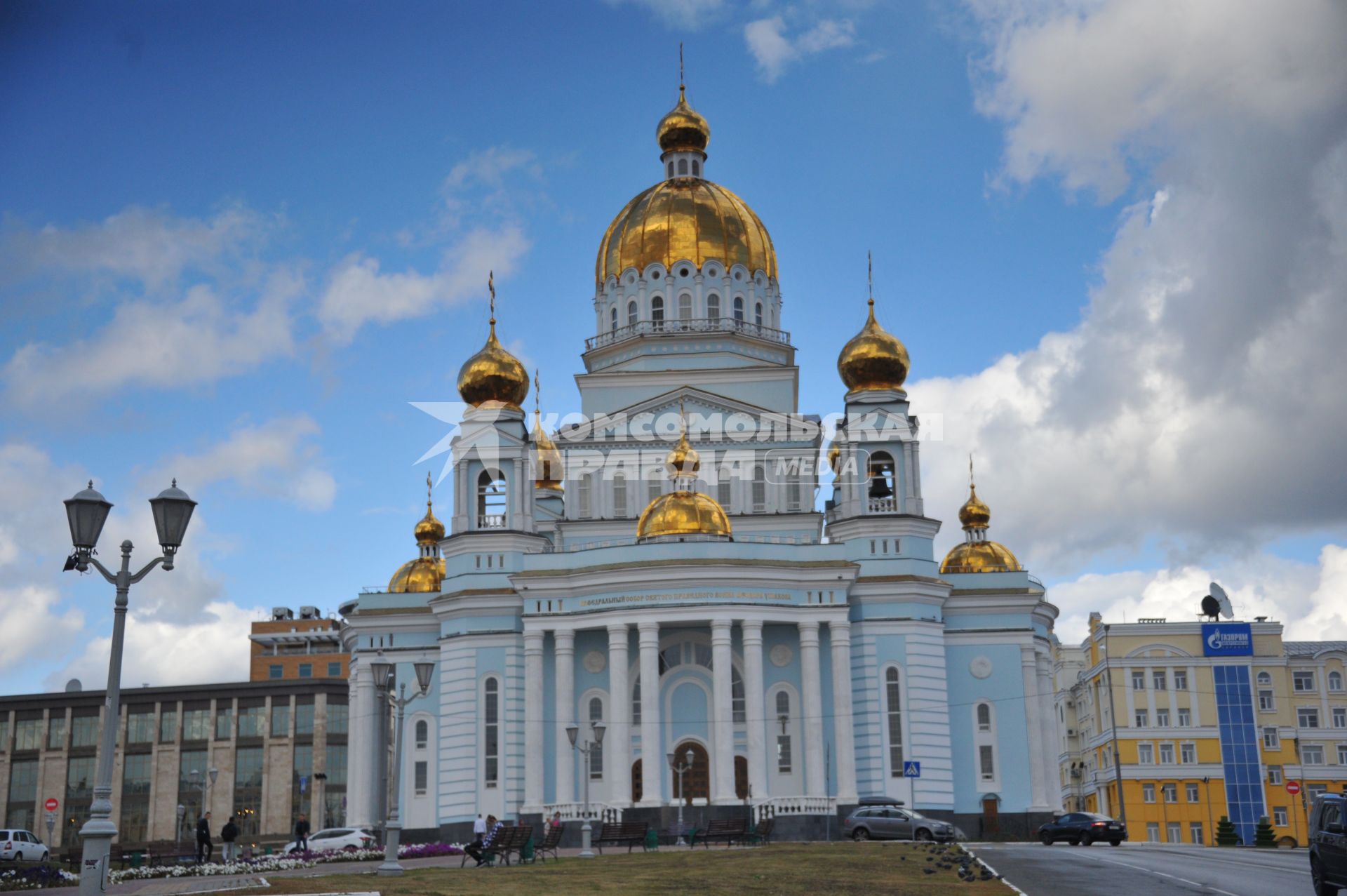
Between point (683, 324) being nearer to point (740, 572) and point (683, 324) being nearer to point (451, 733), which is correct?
point (740, 572)

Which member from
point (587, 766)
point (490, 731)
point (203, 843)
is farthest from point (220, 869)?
point (490, 731)

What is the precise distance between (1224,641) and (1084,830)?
34714mm

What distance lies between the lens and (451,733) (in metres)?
48.0

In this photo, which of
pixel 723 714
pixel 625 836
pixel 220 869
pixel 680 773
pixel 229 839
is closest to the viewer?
pixel 220 869

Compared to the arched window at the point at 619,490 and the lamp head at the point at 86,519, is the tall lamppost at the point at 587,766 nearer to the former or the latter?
the arched window at the point at 619,490

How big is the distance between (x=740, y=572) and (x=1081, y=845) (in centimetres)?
1179

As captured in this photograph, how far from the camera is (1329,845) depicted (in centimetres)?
1923

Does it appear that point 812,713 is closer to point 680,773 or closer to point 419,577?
point 680,773

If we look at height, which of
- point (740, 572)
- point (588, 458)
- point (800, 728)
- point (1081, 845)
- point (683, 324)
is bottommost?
point (1081, 845)

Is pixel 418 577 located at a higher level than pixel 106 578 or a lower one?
higher

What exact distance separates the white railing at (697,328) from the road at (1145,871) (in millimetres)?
23737

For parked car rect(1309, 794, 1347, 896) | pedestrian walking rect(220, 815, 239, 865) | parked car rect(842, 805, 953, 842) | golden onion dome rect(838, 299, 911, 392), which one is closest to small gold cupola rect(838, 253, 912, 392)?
golden onion dome rect(838, 299, 911, 392)

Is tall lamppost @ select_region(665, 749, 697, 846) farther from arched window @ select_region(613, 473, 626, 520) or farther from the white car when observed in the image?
arched window @ select_region(613, 473, 626, 520)

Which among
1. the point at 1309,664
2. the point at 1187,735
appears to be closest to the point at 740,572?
the point at 1187,735
